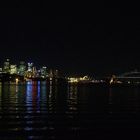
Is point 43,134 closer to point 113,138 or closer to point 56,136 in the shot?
point 56,136

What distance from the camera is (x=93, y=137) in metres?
22.4

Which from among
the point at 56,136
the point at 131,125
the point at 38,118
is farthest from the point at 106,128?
the point at 38,118

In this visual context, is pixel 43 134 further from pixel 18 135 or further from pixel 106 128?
pixel 106 128

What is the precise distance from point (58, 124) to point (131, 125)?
431 centimetres

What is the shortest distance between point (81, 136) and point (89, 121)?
23.1 ft

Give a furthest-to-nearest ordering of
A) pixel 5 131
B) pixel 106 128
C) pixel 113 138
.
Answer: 1. pixel 106 128
2. pixel 5 131
3. pixel 113 138

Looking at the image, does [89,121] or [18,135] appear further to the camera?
[89,121]

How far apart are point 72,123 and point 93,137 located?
5987 mm

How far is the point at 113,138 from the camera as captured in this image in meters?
22.1

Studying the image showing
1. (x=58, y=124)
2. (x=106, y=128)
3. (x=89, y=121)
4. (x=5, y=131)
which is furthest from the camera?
(x=89, y=121)

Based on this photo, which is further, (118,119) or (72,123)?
(118,119)

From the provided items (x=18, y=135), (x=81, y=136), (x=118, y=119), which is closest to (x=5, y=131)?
(x=18, y=135)

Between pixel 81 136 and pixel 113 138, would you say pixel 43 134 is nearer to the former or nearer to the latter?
pixel 81 136

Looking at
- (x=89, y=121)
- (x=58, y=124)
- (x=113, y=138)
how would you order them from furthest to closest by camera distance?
(x=89, y=121), (x=58, y=124), (x=113, y=138)
